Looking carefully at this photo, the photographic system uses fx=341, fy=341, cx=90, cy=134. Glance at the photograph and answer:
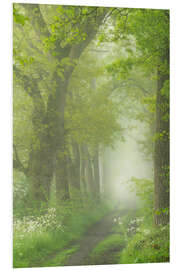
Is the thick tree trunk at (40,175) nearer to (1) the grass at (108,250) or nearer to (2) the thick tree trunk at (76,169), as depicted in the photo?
(2) the thick tree trunk at (76,169)

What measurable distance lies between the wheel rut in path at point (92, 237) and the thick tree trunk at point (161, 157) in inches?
20.6

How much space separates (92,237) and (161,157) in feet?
4.93

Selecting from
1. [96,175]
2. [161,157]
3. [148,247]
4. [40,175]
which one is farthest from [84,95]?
[148,247]

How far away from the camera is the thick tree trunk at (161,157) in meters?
4.89

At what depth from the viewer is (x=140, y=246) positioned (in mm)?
4637

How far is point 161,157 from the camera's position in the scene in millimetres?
4961

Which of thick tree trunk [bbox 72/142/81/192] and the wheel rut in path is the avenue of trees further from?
the wheel rut in path

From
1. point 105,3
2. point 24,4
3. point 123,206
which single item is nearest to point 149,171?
point 123,206

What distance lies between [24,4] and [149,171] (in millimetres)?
2890

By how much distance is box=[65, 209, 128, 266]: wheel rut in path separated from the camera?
448cm

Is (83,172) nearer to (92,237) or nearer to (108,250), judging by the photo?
(92,237)

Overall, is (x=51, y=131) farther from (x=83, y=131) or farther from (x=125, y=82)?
(x=125, y=82)

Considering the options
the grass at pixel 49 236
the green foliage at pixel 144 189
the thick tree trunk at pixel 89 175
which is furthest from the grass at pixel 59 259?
the green foliage at pixel 144 189

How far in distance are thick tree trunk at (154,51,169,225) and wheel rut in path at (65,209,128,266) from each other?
524 millimetres
